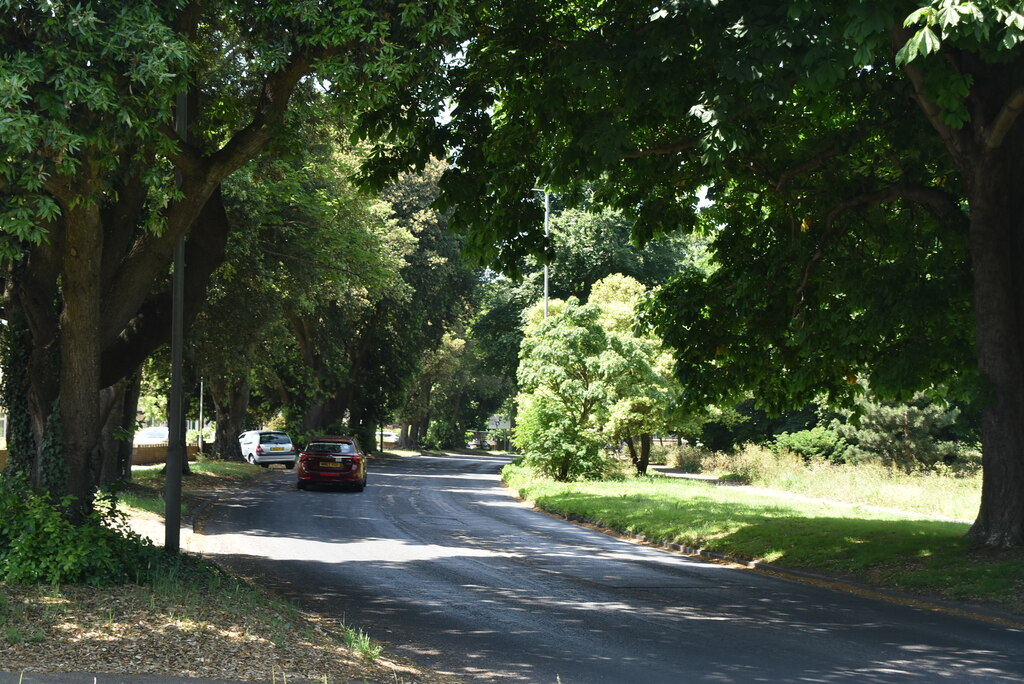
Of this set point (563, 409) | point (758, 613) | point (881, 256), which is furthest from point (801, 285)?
point (563, 409)

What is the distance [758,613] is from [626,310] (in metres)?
27.4

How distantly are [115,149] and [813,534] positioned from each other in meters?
12.9

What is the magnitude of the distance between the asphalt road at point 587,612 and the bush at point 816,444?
2112 cm

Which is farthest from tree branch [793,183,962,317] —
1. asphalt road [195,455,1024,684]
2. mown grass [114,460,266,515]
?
mown grass [114,460,266,515]

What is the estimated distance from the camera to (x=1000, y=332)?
1308 cm

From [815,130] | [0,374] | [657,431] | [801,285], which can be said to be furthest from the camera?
[657,431]

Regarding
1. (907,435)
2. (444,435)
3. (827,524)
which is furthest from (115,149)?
(444,435)

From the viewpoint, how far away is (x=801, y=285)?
1481 cm

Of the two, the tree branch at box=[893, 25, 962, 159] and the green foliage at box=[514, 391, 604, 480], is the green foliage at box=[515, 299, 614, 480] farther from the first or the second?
the tree branch at box=[893, 25, 962, 159]

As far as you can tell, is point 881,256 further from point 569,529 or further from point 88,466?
point 88,466

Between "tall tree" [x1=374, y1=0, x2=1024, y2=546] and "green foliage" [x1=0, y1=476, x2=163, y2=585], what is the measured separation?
5.89m

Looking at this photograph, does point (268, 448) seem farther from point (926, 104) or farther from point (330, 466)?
point (926, 104)

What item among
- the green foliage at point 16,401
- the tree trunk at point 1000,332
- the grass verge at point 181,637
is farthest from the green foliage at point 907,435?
the green foliage at point 16,401

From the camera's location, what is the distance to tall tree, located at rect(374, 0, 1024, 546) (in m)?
9.34
